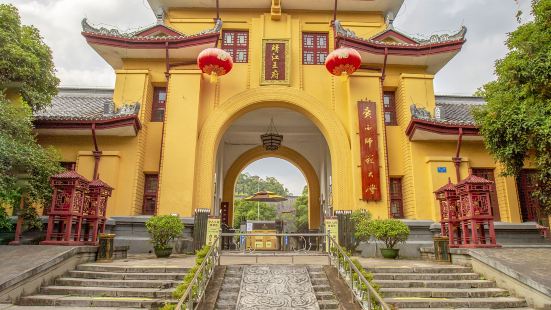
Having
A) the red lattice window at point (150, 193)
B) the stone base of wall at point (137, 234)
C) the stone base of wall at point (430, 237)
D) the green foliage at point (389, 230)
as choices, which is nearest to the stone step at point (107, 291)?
the stone base of wall at point (137, 234)

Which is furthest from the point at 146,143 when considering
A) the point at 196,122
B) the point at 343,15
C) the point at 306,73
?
the point at 343,15

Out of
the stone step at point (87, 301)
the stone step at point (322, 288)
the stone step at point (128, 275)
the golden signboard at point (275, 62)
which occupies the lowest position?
the stone step at point (87, 301)

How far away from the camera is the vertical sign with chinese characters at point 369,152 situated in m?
12.3

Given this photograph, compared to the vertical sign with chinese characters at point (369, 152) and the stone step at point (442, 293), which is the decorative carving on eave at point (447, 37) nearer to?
the vertical sign with chinese characters at point (369, 152)

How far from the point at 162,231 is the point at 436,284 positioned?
665 cm

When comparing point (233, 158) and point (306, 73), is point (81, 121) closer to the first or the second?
point (306, 73)

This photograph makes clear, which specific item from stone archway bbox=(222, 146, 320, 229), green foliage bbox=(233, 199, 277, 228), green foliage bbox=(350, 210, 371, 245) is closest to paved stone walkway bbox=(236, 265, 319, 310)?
green foliage bbox=(350, 210, 371, 245)

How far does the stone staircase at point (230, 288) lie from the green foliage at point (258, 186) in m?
43.0

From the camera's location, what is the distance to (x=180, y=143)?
1251 centimetres

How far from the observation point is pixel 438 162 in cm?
1225

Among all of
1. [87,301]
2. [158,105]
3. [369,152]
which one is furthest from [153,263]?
[369,152]

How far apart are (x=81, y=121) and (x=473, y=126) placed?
1226 cm

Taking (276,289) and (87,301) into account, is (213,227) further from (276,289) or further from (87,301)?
(87,301)

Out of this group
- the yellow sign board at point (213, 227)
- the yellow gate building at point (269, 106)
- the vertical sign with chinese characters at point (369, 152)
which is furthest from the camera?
the vertical sign with chinese characters at point (369, 152)
